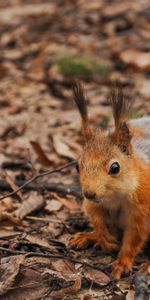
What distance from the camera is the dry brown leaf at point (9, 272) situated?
3.38 metres

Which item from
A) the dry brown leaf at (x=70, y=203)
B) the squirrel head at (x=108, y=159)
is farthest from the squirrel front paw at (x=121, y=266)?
the dry brown leaf at (x=70, y=203)

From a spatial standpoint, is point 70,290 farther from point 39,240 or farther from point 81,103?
point 81,103

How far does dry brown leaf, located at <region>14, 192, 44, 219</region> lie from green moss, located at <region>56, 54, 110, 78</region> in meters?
2.92

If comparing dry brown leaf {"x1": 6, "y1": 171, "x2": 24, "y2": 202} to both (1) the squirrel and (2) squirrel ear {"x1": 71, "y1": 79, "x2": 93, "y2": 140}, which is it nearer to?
(1) the squirrel

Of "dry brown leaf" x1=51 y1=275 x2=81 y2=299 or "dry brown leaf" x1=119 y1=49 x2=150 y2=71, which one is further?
"dry brown leaf" x1=119 y1=49 x2=150 y2=71

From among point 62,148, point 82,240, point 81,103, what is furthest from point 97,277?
point 62,148

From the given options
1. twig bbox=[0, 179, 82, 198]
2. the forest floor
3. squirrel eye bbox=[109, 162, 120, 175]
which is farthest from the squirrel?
twig bbox=[0, 179, 82, 198]

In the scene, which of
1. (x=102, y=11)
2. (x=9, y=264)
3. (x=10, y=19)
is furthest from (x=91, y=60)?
(x=9, y=264)

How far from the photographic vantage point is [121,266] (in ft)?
12.0

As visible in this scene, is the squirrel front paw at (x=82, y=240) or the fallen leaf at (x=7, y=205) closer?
the squirrel front paw at (x=82, y=240)

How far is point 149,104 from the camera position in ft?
21.1

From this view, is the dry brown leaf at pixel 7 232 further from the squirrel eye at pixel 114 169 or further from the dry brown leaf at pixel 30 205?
the squirrel eye at pixel 114 169

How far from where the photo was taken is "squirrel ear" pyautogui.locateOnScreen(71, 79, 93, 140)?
11.5 feet

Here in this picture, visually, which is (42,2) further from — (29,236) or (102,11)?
(29,236)
